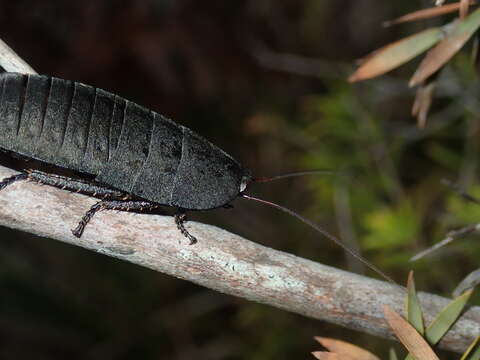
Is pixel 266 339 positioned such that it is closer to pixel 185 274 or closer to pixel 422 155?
pixel 422 155

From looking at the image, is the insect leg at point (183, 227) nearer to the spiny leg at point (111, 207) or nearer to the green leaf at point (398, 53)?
the spiny leg at point (111, 207)

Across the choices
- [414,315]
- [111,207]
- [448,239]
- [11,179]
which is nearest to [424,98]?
[448,239]

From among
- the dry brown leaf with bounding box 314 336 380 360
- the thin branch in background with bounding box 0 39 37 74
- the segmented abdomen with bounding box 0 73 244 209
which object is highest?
the thin branch in background with bounding box 0 39 37 74

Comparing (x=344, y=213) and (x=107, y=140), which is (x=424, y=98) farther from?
(x=344, y=213)

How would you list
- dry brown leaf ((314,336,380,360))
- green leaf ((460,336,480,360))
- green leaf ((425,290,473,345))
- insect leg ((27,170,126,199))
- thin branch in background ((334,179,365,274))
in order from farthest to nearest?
thin branch in background ((334,179,365,274))
insect leg ((27,170,126,199))
dry brown leaf ((314,336,380,360))
green leaf ((425,290,473,345))
green leaf ((460,336,480,360))

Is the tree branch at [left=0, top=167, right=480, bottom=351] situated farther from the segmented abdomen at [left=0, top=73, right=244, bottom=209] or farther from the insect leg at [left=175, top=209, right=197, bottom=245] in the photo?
the segmented abdomen at [left=0, top=73, right=244, bottom=209]

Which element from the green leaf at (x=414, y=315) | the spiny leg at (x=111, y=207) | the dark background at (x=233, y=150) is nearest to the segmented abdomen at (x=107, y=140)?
the spiny leg at (x=111, y=207)

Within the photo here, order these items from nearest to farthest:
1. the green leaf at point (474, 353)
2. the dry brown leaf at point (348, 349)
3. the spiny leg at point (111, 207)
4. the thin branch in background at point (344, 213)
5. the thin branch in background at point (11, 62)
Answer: the green leaf at point (474, 353) < the dry brown leaf at point (348, 349) < the spiny leg at point (111, 207) < the thin branch in background at point (11, 62) < the thin branch in background at point (344, 213)

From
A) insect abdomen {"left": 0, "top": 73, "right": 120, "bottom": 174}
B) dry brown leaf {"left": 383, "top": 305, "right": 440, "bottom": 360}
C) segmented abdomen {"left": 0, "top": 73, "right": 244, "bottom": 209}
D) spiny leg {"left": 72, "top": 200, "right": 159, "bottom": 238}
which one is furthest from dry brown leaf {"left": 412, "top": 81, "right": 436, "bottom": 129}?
insect abdomen {"left": 0, "top": 73, "right": 120, "bottom": 174}
